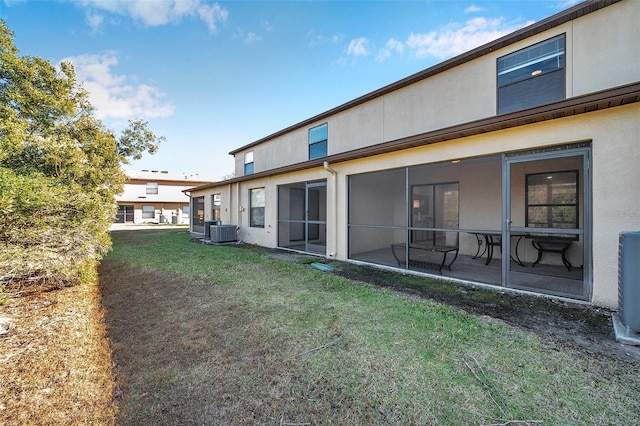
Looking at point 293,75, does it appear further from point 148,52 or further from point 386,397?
point 386,397

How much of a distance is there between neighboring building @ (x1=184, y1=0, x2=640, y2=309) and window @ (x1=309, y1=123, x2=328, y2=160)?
6cm

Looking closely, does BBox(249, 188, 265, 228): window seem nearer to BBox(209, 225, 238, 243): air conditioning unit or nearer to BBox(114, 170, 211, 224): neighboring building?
BBox(209, 225, 238, 243): air conditioning unit

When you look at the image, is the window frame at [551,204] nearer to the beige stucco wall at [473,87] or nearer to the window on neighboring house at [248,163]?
the beige stucco wall at [473,87]

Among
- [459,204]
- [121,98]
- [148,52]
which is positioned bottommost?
[459,204]

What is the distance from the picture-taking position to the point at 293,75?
11.9m

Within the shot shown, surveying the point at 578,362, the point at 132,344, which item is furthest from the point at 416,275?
the point at 132,344

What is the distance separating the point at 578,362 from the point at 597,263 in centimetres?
230

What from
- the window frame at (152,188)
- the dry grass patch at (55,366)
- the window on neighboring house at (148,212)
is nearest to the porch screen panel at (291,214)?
the dry grass patch at (55,366)

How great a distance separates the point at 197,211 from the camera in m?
18.2

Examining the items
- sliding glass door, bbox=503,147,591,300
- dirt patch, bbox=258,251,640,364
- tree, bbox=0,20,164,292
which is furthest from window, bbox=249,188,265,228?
sliding glass door, bbox=503,147,591,300

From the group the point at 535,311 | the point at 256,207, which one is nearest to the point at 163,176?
the point at 256,207

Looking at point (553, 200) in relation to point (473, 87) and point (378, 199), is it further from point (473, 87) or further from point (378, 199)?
point (378, 199)

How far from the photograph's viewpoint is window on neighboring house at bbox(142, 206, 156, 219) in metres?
27.8

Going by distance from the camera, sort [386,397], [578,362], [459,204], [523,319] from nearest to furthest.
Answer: [386,397]
[578,362]
[523,319]
[459,204]
